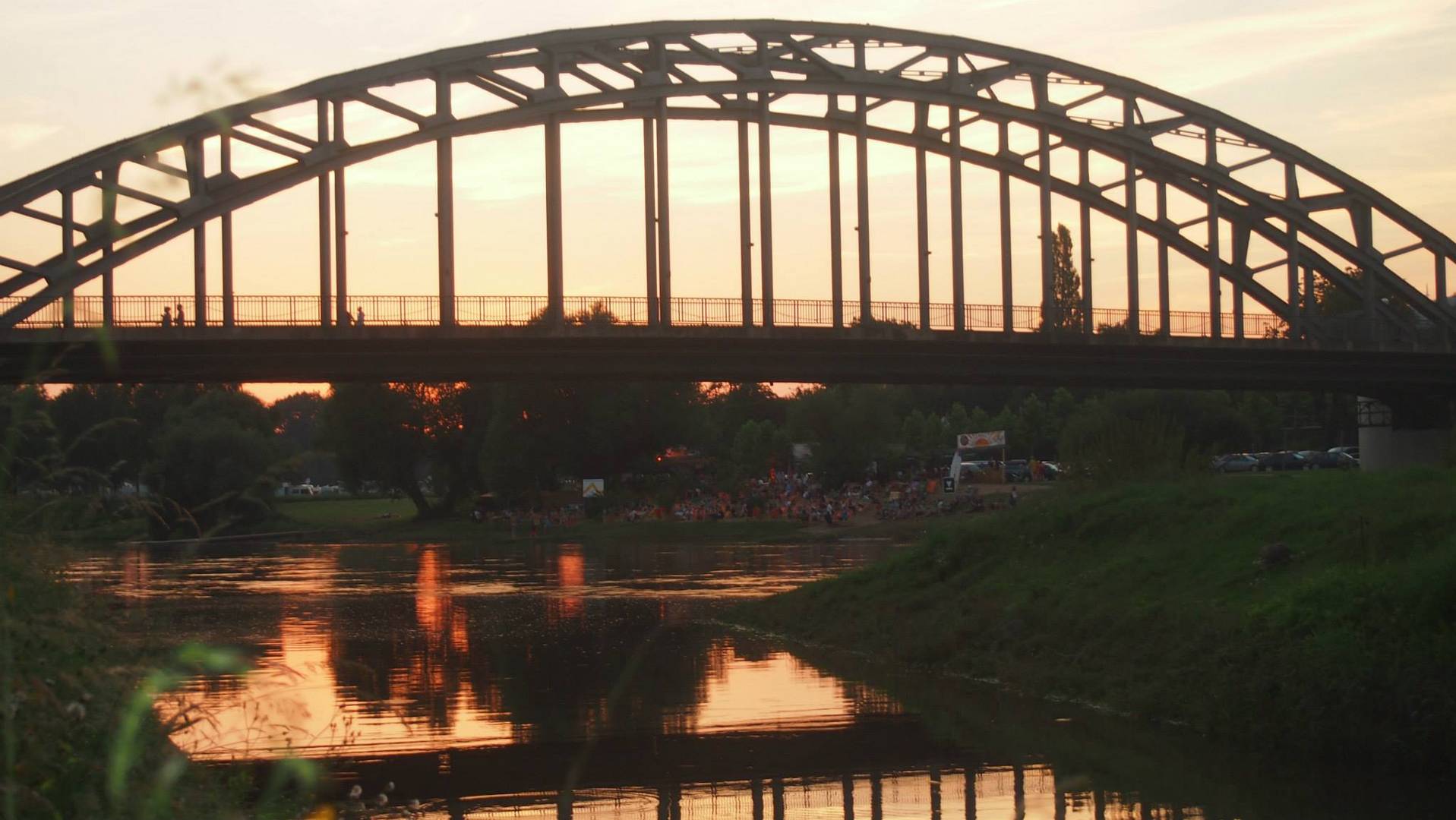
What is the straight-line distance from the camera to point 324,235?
160ft

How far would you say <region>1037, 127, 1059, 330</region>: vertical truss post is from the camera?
55969 millimetres

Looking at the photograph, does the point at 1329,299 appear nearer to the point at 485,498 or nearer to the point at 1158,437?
the point at 485,498

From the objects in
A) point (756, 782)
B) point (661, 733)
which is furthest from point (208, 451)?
point (756, 782)

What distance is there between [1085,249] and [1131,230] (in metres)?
1.75

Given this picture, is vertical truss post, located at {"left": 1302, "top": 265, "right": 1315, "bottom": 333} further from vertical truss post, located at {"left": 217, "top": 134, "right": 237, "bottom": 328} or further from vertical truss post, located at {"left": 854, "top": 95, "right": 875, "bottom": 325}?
vertical truss post, located at {"left": 217, "top": 134, "right": 237, "bottom": 328}

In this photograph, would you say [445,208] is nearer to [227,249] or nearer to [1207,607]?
[227,249]

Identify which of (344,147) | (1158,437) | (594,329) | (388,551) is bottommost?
(388,551)

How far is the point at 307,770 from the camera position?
8.81m

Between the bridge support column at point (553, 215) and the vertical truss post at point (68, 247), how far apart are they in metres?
12.6

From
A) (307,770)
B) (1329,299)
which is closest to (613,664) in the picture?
(307,770)

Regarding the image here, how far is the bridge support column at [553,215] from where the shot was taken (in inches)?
1917

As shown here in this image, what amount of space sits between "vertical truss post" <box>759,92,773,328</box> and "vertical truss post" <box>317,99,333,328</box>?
12.7m

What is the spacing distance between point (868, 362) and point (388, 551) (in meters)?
27.2

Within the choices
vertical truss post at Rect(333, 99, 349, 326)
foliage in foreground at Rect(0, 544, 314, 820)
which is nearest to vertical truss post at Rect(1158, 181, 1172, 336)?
vertical truss post at Rect(333, 99, 349, 326)
